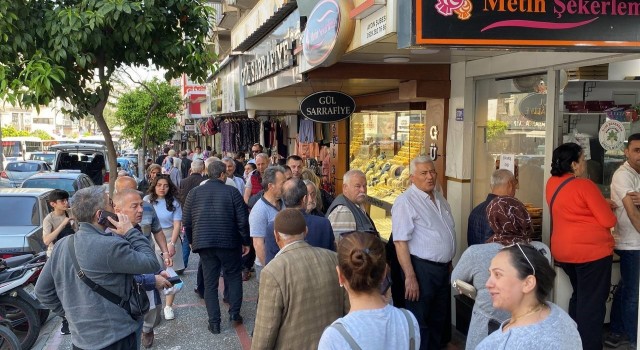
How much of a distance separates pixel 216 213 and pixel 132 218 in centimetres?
171

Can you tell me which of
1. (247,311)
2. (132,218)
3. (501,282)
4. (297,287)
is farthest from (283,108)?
(501,282)

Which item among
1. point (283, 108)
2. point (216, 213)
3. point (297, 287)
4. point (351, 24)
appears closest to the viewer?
point (297, 287)

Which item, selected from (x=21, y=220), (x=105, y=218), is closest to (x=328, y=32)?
(x=105, y=218)

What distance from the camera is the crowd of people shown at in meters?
2.33

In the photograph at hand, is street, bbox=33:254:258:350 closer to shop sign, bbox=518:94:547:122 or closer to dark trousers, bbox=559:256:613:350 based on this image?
dark trousers, bbox=559:256:613:350

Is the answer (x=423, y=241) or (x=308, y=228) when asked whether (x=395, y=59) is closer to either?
(x=423, y=241)

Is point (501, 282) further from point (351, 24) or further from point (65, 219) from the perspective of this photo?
point (65, 219)

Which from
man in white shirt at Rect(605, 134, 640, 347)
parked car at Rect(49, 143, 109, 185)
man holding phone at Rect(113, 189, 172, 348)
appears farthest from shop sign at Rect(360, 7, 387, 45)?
parked car at Rect(49, 143, 109, 185)

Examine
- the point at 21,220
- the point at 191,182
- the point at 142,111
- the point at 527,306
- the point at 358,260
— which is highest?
the point at 142,111

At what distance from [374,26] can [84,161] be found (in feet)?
57.3

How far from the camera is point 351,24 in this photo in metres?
4.86

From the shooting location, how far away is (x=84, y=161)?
64.0ft

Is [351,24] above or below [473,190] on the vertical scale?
above

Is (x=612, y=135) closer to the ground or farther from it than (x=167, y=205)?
farther from it
